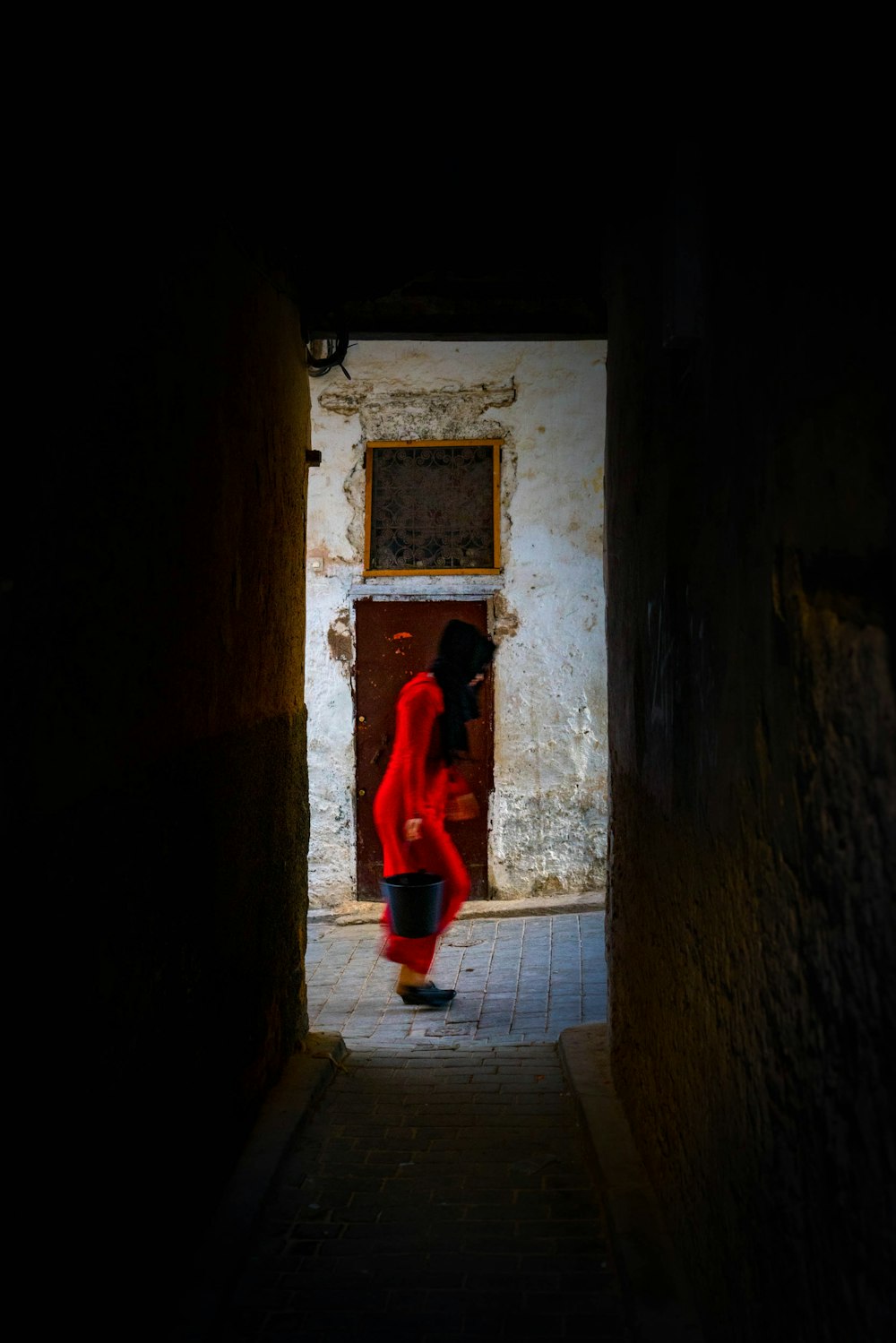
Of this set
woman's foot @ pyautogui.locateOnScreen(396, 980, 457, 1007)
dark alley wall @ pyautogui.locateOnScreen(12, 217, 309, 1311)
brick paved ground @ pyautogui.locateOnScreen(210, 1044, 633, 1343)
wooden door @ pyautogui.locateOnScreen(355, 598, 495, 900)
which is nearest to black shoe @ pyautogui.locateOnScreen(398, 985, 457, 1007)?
woman's foot @ pyautogui.locateOnScreen(396, 980, 457, 1007)

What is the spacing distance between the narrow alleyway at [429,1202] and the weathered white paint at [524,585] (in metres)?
2.89

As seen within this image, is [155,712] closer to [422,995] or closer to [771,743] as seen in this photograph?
[771,743]

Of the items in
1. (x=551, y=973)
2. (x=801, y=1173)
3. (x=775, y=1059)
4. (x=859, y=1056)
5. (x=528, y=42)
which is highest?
(x=528, y=42)

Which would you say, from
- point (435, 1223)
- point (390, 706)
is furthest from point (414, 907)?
point (390, 706)

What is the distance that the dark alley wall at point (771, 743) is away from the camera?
5.49 ft

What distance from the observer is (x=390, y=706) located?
30.9 ft

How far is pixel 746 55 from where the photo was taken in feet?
8.03

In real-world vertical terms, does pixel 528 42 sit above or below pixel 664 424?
above

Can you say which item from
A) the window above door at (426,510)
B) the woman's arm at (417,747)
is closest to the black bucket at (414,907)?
the woman's arm at (417,747)

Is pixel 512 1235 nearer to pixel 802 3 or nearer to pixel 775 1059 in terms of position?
pixel 775 1059

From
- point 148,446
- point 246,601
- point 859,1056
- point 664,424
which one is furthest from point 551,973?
point 859,1056

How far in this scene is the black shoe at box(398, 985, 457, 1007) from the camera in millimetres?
6684

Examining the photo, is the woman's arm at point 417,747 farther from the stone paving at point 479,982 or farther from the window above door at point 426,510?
the window above door at point 426,510

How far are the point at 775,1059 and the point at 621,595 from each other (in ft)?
8.89
